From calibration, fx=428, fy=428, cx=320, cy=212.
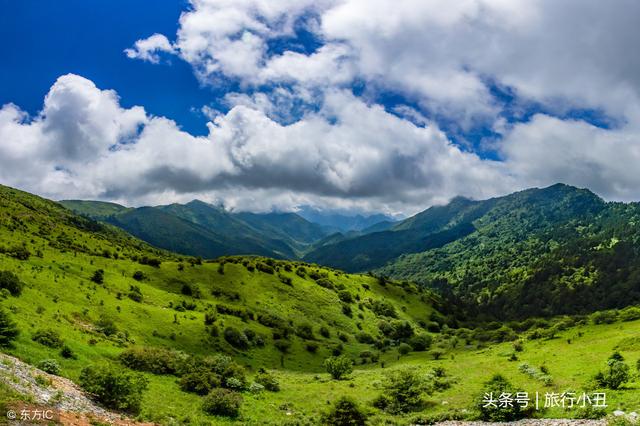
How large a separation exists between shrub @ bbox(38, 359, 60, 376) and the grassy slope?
94 cm

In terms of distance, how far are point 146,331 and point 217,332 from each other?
53.5 feet

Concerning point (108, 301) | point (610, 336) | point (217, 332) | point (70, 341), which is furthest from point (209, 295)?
point (610, 336)

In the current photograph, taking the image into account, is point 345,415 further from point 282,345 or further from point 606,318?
point 606,318

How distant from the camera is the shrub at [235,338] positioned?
82.8m

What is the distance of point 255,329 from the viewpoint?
9456 cm

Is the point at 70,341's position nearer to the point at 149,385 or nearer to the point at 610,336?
the point at 149,385

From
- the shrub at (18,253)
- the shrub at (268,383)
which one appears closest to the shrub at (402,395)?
the shrub at (268,383)

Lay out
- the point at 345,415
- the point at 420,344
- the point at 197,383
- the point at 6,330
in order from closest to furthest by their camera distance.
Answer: the point at 6,330, the point at 345,415, the point at 197,383, the point at 420,344

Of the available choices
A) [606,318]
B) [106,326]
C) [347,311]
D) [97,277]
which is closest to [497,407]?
[106,326]

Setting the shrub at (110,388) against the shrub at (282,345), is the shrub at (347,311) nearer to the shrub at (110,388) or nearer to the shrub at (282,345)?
the shrub at (282,345)

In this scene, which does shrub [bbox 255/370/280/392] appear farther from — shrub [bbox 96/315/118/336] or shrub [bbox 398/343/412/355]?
shrub [bbox 398/343/412/355]

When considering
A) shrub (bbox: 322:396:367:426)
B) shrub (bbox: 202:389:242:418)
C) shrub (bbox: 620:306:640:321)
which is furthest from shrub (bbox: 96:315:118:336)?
shrub (bbox: 620:306:640:321)

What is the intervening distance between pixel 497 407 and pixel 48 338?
41.6 metres

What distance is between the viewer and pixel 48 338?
1578 inches
